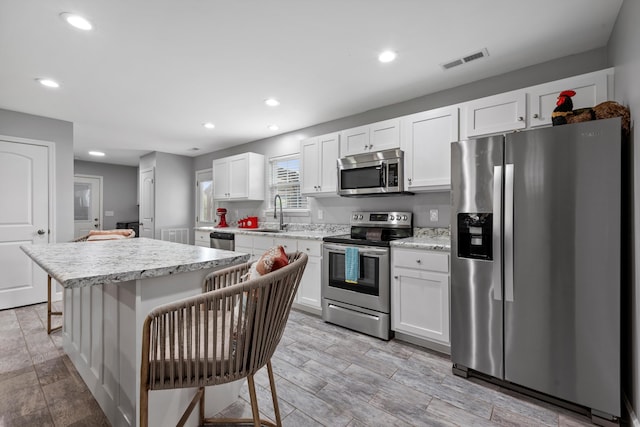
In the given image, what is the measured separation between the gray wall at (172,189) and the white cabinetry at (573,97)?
19.9ft

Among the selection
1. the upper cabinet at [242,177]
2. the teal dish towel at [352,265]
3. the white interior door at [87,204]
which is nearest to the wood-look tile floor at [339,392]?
the teal dish towel at [352,265]

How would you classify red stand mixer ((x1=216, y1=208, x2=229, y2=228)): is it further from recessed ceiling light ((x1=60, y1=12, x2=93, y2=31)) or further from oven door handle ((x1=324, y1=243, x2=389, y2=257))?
recessed ceiling light ((x1=60, y1=12, x2=93, y2=31))

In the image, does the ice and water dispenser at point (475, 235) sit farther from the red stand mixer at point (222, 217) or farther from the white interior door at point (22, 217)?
the white interior door at point (22, 217)

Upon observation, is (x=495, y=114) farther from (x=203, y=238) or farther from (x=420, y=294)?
(x=203, y=238)

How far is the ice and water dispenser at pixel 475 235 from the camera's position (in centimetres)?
198

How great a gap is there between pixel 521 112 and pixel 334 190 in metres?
1.95

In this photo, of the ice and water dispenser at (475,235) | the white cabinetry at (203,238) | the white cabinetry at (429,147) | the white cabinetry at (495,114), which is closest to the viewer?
the ice and water dispenser at (475,235)

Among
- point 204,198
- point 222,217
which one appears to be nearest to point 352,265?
point 222,217

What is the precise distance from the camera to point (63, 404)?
1.79 meters

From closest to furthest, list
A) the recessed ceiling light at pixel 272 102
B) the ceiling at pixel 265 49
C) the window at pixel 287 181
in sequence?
the ceiling at pixel 265 49, the recessed ceiling light at pixel 272 102, the window at pixel 287 181

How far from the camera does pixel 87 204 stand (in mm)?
7242

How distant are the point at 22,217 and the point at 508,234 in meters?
5.28

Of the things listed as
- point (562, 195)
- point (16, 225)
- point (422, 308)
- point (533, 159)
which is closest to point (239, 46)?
point (533, 159)

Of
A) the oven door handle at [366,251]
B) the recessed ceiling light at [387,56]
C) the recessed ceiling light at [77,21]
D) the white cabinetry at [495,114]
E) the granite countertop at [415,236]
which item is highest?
the recessed ceiling light at [387,56]
